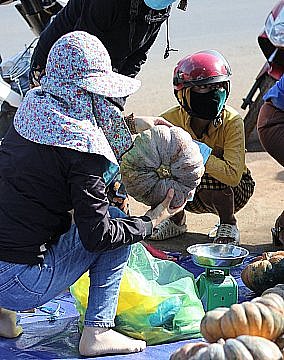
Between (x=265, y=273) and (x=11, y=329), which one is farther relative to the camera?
(x=265, y=273)

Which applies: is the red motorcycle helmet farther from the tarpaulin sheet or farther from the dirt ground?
the tarpaulin sheet

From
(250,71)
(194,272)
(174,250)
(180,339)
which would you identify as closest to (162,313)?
→ (180,339)

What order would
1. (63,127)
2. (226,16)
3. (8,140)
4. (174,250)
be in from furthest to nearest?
1. (226,16)
2. (174,250)
3. (8,140)
4. (63,127)

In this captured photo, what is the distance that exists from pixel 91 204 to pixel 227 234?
1815 mm

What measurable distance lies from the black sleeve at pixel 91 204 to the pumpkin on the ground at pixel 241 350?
2.67ft

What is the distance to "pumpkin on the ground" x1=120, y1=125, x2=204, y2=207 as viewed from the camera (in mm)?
3285

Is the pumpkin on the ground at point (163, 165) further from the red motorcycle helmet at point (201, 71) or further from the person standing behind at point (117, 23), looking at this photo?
the red motorcycle helmet at point (201, 71)

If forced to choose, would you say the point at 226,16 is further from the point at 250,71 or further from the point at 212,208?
the point at 212,208

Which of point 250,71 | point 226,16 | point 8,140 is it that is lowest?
point 226,16

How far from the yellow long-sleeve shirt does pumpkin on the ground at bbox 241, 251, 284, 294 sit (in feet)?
2.76

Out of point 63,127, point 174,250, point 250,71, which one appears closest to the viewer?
point 63,127

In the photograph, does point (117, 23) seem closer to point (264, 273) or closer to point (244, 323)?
point (264, 273)

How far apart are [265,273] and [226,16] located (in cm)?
1269

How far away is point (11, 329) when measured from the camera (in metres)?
3.27
